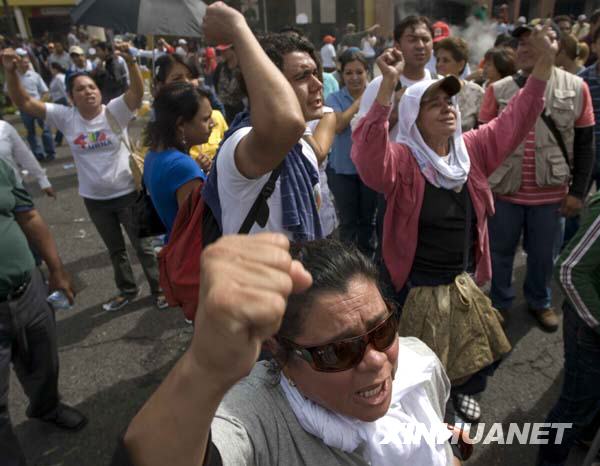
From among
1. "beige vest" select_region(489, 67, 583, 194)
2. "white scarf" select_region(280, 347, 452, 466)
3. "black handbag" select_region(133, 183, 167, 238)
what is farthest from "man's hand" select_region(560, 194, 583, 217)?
"black handbag" select_region(133, 183, 167, 238)

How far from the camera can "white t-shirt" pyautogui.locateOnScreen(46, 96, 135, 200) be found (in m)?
3.65

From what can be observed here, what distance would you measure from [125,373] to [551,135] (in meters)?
3.25

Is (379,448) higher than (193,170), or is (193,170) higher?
(193,170)

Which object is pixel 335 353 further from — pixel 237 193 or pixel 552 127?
pixel 552 127

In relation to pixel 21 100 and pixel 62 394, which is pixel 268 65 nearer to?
pixel 62 394

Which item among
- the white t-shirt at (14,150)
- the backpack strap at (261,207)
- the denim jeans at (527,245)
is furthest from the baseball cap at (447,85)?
the white t-shirt at (14,150)

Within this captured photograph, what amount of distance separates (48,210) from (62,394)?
4117 mm

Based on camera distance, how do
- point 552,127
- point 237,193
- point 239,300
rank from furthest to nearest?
point 552,127, point 237,193, point 239,300

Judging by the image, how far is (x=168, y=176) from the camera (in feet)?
7.82

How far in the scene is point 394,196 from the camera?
2250 mm

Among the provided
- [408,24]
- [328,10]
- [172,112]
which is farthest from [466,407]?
[328,10]

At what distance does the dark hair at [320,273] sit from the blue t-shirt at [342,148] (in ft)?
8.95

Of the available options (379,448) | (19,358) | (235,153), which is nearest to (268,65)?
(235,153)

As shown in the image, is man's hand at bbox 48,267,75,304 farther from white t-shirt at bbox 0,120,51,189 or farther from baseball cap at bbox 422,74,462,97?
baseball cap at bbox 422,74,462,97
